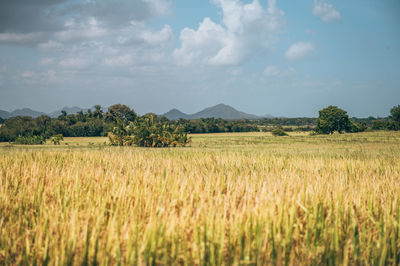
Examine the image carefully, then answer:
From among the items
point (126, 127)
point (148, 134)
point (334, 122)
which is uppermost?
point (334, 122)

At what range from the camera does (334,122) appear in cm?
6297

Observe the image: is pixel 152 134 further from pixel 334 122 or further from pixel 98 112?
pixel 98 112

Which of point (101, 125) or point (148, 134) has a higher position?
point (101, 125)

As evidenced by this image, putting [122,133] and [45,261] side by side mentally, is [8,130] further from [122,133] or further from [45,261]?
[45,261]

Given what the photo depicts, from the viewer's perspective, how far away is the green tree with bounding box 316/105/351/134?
206 feet

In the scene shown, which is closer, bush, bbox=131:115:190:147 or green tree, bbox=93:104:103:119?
bush, bbox=131:115:190:147

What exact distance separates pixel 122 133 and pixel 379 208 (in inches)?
855

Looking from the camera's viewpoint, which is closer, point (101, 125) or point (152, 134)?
point (152, 134)

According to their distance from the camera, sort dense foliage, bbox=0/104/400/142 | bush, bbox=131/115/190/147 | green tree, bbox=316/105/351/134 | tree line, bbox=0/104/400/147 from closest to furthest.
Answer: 1. bush, bbox=131/115/190/147
2. tree line, bbox=0/104/400/147
3. dense foliage, bbox=0/104/400/142
4. green tree, bbox=316/105/351/134

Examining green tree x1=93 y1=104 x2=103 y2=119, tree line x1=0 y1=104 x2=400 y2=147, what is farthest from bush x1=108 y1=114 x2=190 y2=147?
green tree x1=93 y1=104 x2=103 y2=119

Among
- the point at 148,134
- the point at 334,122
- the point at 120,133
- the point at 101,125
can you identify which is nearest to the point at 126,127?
the point at 120,133

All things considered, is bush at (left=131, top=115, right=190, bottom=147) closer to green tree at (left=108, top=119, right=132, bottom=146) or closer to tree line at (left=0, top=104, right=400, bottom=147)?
tree line at (left=0, top=104, right=400, bottom=147)

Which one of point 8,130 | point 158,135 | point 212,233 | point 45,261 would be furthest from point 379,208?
point 8,130

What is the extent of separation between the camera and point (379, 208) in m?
4.16
